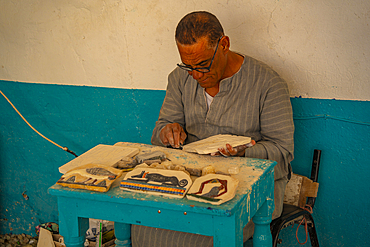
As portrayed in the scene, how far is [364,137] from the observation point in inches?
86.7

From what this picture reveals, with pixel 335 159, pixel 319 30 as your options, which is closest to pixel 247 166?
pixel 335 159

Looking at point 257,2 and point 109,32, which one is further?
point 109,32

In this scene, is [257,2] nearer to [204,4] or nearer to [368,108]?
[204,4]

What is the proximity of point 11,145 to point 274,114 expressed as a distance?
2847 millimetres

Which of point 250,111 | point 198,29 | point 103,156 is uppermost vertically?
point 198,29

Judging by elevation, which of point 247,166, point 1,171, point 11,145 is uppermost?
point 247,166

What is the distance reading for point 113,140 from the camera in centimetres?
316

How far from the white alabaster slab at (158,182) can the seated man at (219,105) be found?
1.43 ft

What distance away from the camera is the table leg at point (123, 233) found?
6.82ft

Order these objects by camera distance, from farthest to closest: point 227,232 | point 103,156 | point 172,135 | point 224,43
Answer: point 172,135 < point 224,43 < point 103,156 < point 227,232

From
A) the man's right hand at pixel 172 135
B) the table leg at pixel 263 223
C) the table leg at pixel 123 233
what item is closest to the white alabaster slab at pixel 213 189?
the table leg at pixel 263 223

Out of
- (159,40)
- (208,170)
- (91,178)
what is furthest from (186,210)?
(159,40)

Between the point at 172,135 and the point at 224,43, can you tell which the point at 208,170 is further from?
the point at 224,43

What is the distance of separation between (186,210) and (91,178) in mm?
443
